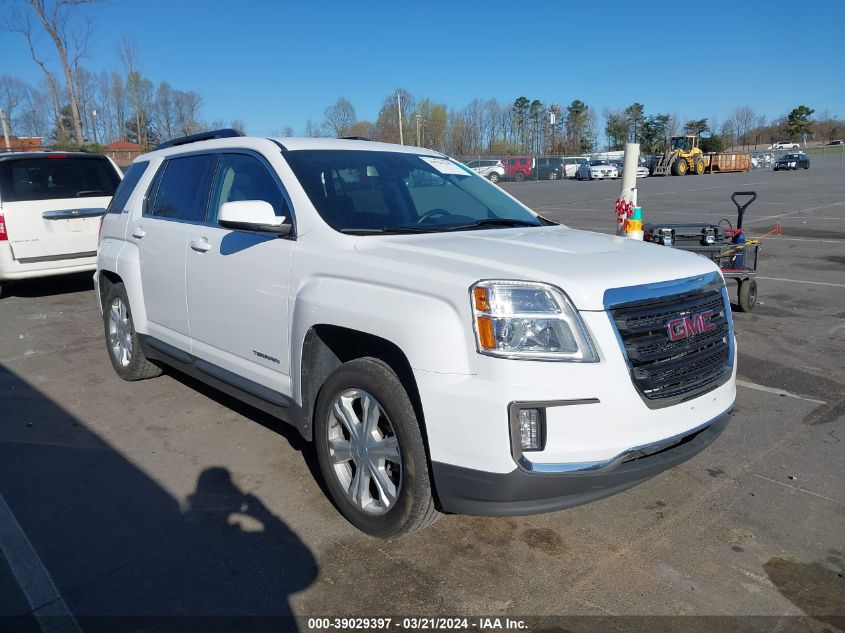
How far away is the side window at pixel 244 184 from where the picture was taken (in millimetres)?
3887

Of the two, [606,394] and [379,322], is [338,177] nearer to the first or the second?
[379,322]

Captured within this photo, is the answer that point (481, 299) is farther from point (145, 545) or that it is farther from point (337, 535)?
point (145, 545)

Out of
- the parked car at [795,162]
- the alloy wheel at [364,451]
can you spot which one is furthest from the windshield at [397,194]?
the parked car at [795,162]

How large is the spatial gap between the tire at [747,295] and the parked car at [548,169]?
1909 inches

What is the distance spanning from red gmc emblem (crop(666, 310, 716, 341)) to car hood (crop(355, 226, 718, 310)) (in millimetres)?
192

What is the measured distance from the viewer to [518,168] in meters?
53.0

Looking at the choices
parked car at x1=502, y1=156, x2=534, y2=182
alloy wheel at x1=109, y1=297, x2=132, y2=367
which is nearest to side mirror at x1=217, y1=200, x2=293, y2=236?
alloy wheel at x1=109, y1=297, x2=132, y2=367

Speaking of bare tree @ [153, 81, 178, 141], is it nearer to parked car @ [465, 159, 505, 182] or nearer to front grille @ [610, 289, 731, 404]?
parked car @ [465, 159, 505, 182]

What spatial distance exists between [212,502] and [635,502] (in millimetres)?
2251

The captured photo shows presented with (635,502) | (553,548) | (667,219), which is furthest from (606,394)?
(667,219)

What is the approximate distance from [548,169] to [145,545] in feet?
180

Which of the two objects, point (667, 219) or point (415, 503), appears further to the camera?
point (667, 219)

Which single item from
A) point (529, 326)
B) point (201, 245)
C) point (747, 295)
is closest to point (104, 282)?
point (201, 245)

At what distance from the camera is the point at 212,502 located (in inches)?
144
